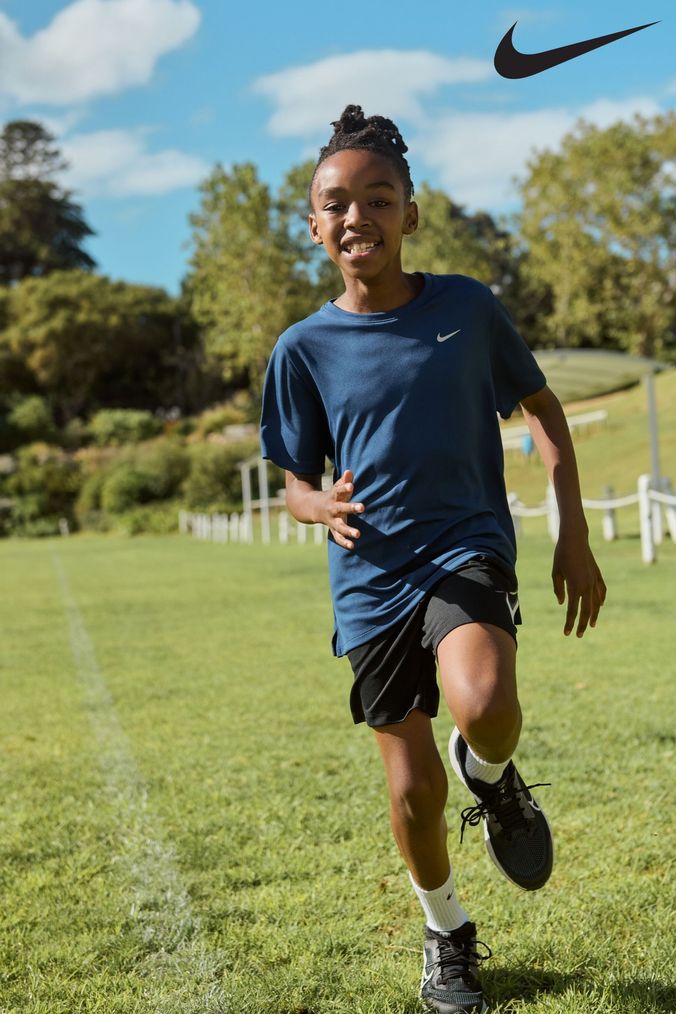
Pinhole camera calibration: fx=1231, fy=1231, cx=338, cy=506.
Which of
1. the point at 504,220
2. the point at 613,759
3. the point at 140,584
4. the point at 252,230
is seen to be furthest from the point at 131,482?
the point at 613,759

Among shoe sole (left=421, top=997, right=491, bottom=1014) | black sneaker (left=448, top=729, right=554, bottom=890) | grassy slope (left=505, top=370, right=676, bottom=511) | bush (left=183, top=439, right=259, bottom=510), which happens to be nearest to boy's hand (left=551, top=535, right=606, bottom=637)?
black sneaker (left=448, top=729, right=554, bottom=890)

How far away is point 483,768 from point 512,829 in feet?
0.71

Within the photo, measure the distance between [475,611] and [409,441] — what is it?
0.45 meters

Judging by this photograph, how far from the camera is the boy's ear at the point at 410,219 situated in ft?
10.8

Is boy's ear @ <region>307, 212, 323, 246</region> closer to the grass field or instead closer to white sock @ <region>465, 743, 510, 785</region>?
white sock @ <region>465, 743, 510, 785</region>

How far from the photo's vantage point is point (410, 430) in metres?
3.03

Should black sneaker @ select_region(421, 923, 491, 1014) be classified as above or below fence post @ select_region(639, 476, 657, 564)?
below

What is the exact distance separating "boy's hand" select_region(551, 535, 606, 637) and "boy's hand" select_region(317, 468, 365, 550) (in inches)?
23.2

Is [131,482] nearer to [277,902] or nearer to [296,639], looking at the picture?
[296,639]

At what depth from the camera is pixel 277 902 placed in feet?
12.7

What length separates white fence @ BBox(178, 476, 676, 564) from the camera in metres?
16.4

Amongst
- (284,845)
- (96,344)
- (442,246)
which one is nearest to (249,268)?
(442,246)

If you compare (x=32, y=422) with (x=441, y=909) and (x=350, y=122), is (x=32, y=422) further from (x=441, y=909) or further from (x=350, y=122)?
(x=441, y=909)

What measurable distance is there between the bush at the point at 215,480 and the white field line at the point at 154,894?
4821 centimetres
